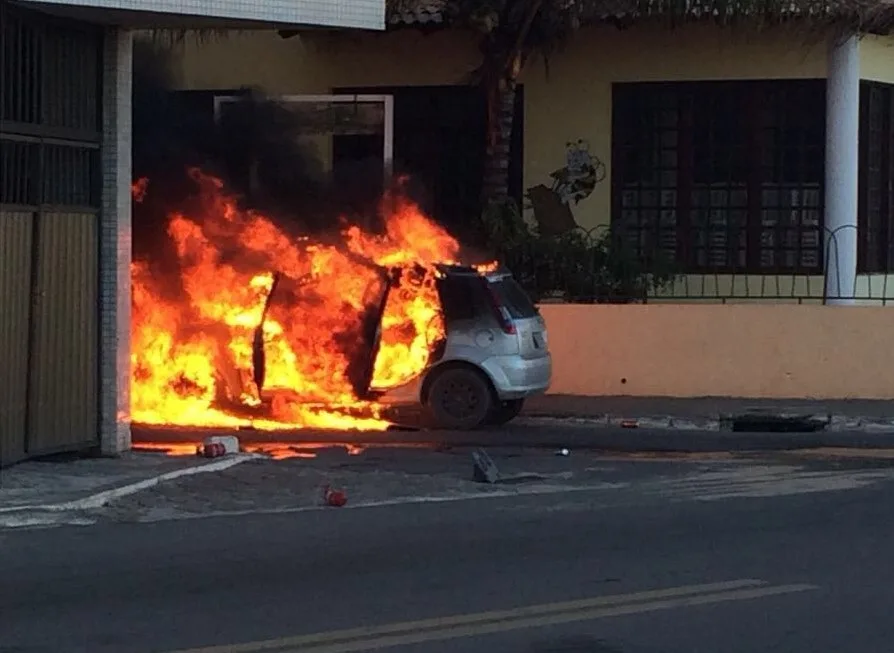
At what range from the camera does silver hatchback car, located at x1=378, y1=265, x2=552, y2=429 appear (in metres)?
16.9

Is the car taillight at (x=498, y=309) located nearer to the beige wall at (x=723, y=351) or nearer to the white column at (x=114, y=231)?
the white column at (x=114, y=231)

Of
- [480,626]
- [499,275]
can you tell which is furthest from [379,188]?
[480,626]

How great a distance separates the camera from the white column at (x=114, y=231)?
1473 cm

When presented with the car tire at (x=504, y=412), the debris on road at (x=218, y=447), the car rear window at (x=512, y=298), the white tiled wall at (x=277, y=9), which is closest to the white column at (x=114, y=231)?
the debris on road at (x=218, y=447)

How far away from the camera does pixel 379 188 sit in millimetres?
19234

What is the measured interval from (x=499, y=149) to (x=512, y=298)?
5.72 metres

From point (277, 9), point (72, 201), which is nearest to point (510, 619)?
point (277, 9)

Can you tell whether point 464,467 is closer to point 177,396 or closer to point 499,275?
point 499,275

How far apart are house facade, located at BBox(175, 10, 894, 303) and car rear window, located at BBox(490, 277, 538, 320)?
574 centimetres

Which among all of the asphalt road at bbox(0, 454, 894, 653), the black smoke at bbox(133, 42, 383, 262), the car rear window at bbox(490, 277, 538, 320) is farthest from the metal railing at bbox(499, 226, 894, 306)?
the asphalt road at bbox(0, 454, 894, 653)

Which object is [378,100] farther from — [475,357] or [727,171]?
[475,357]

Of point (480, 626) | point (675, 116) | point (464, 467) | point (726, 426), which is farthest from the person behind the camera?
point (675, 116)

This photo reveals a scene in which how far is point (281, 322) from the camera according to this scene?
17.3 metres

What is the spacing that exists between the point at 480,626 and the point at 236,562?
231 centimetres
